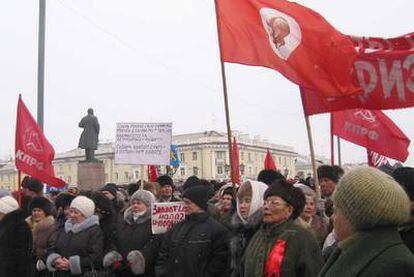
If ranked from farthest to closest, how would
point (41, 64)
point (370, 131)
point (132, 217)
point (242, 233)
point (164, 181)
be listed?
1. point (41, 64)
2. point (164, 181)
3. point (370, 131)
4. point (132, 217)
5. point (242, 233)

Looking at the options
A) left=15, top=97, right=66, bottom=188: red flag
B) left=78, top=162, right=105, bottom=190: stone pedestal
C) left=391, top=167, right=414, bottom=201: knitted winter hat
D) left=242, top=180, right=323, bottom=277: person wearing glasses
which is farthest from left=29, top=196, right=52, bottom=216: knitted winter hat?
left=78, top=162, right=105, bottom=190: stone pedestal

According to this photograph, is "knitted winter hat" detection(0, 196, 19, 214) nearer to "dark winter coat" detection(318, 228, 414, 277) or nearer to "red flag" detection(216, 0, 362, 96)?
"red flag" detection(216, 0, 362, 96)

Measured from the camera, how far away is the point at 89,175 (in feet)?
54.3

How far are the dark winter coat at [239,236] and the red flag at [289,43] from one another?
6.16ft

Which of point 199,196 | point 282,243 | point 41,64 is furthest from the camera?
point 41,64

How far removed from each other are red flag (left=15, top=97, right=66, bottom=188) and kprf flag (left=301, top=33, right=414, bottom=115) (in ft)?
13.3

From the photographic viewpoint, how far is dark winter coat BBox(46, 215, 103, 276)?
17.6 feet

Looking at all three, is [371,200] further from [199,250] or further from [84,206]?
[84,206]

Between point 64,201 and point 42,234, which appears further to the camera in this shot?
point 64,201

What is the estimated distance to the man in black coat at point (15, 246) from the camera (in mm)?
4961

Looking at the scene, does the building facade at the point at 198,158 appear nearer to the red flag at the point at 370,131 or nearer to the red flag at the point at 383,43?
the red flag at the point at 370,131

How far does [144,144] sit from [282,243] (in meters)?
5.52

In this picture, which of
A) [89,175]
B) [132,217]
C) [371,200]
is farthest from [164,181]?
[89,175]

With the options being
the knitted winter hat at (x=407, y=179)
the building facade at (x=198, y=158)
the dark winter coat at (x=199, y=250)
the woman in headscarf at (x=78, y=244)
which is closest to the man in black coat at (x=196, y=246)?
the dark winter coat at (x=199, y=250)
